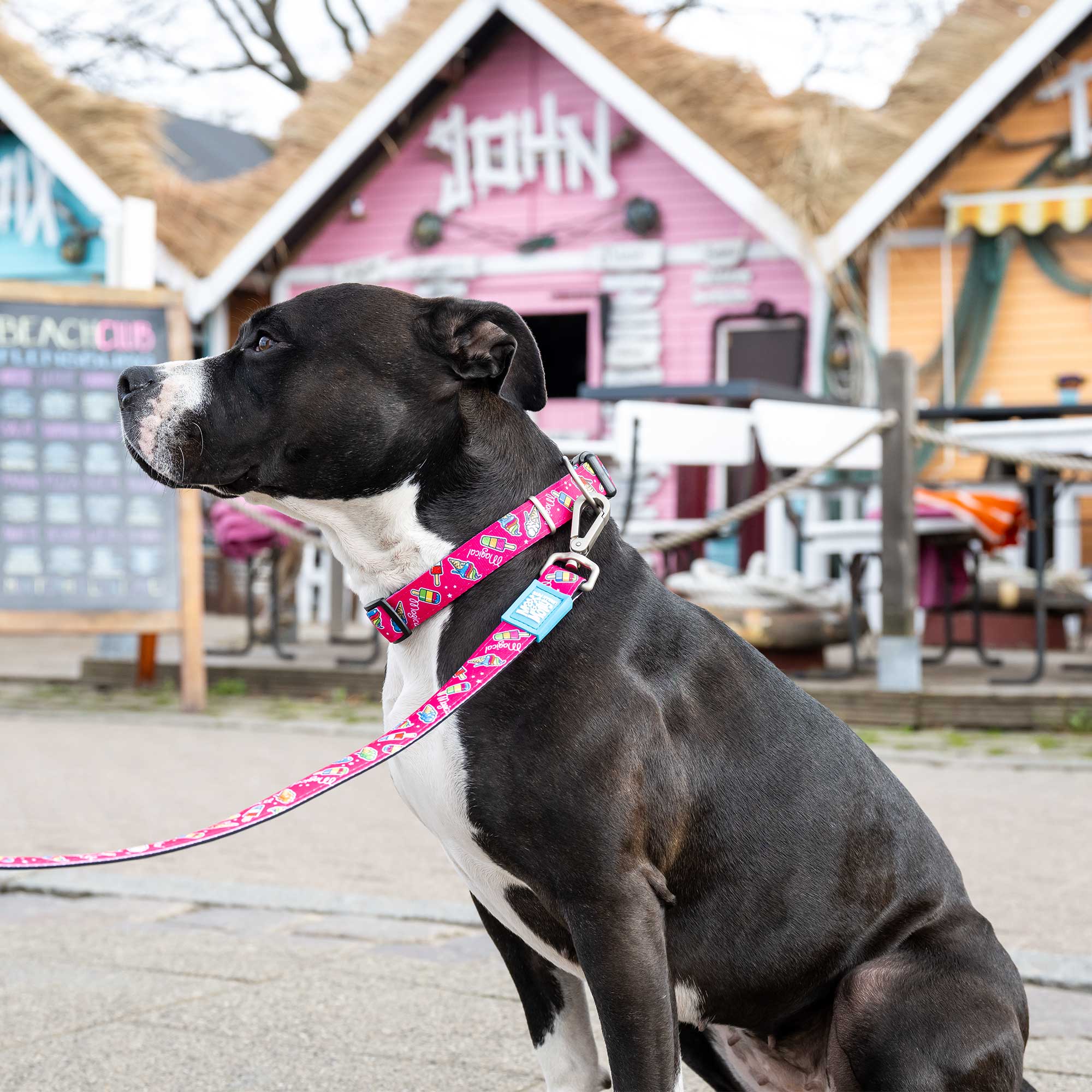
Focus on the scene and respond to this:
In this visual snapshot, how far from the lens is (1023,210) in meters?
11.1

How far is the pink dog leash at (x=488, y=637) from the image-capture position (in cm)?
194

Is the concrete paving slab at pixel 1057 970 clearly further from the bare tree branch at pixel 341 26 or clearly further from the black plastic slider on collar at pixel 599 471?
the bare tree branch at pixel 341 26

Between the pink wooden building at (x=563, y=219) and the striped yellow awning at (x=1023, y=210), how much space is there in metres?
1.26

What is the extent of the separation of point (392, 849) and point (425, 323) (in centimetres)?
270

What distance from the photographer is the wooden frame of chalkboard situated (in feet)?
24.1

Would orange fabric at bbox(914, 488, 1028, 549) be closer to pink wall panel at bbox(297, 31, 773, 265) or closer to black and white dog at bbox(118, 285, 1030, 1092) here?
black and white dog at bbox(118, 285, 1030, 1092)

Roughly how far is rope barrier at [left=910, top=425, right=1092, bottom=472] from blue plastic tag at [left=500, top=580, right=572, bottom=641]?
476 centimetres

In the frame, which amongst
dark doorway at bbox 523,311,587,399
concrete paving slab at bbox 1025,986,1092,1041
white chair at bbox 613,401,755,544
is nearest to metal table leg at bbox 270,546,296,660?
white chair at bbox 613,401,755,544

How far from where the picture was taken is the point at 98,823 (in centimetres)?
477

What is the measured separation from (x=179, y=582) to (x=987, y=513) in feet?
13.3

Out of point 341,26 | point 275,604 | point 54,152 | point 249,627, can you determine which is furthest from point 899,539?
point 341,26

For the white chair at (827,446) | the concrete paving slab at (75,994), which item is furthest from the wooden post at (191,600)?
the concrete paving slab at (75,994)

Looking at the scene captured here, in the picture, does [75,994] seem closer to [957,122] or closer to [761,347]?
[957,122]

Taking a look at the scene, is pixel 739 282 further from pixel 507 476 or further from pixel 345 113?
pixel 507 476
